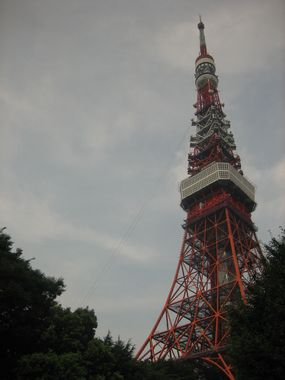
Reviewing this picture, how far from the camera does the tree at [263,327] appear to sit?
13.4 metres

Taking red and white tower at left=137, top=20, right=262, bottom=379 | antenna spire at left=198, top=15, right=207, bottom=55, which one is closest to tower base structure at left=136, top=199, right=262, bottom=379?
red and white tower at left=137, top=20, right=262, bottom=379

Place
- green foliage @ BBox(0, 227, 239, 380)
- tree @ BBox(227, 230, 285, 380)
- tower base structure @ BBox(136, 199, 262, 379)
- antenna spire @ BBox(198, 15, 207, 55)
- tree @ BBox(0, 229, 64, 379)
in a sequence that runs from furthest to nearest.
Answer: antenna spire @ BBox(198, 15, 207, 55)
tower base structure @ BBox(136, 199, 262, 379)
tree @ BBox(0, 229, 64, 379)
green foliage @ BBox(0, 227, 239, 380)
tree @ BBox(227, 230, 285, 380)

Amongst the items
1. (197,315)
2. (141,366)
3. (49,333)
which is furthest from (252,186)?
(49,333)

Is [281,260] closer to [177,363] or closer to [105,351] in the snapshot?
[105,351]

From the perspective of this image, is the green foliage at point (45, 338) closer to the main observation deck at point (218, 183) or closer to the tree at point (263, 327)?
the tree at point (263, 327)

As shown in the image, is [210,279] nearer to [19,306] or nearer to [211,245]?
[211,245]

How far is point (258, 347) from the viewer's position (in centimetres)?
1357

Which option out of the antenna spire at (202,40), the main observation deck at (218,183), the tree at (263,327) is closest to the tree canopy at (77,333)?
the tree at (263,327)

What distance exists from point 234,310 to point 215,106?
4010cm

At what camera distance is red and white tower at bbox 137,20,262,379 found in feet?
104

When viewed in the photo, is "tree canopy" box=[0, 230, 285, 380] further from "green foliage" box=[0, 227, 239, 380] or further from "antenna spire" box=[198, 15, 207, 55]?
"antenna spire" box=[198, 15, 207, 55]

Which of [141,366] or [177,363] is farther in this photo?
[177,363]

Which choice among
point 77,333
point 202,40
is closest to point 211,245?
point 77,333

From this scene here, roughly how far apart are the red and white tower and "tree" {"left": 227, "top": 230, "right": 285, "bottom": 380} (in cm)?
1258
